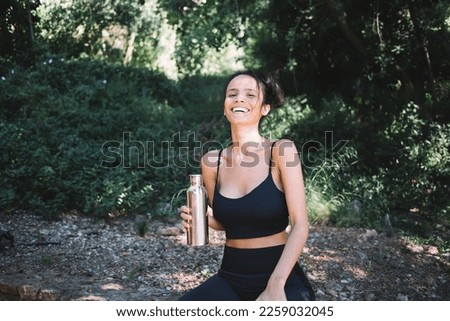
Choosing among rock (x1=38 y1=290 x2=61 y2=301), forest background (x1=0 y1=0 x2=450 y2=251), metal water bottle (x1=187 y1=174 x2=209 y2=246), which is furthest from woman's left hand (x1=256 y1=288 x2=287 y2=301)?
forest background (x1=0 y1=0 x2=450 y2=251)

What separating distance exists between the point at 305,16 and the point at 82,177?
3745 millimetres

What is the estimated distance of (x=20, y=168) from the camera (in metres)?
6.14

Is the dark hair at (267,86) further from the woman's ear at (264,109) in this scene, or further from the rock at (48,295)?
the rock at (48,295)

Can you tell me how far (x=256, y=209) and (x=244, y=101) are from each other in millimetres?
521

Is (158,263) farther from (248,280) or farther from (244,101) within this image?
(244,101)

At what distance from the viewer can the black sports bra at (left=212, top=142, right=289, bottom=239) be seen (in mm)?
2389

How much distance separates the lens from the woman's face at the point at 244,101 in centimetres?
255

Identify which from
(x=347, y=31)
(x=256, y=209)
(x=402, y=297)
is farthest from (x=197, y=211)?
(x=347, y=31)

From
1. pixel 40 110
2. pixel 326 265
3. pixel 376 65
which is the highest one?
pixel 376 65

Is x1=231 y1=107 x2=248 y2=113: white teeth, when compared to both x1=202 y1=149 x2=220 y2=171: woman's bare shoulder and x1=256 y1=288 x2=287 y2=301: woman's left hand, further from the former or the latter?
x1=256 y1=288 x2=287 y2=301: woman's left hand

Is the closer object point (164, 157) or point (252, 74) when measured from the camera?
point (252, 74)
